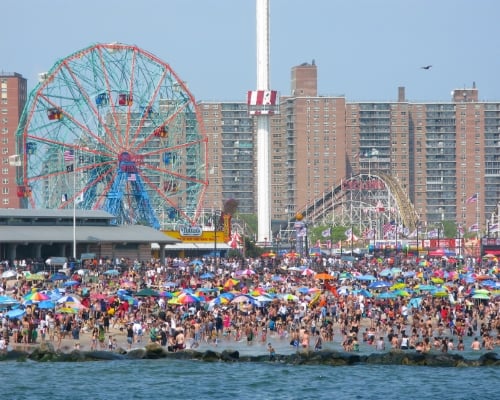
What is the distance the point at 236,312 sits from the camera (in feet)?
224

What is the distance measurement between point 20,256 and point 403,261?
110 ft

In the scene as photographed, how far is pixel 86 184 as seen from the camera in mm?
112562

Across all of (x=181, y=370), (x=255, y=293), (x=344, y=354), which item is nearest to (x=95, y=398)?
(x=181, y=370)

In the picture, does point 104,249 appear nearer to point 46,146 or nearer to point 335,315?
point 46,146

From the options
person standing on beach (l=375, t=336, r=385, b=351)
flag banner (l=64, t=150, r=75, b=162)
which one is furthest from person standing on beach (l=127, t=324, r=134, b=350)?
flag banner (l=64, t=150, r=75, b=162)

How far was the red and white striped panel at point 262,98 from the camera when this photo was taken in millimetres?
151500

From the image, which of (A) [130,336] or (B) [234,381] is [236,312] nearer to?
(A) [130,336]

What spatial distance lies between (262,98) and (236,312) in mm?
84684

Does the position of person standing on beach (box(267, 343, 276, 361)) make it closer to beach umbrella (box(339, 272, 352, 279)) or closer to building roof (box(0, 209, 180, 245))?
beach umbrella (box(339, 272, 352, 279))

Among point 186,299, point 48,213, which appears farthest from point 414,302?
point 48,213

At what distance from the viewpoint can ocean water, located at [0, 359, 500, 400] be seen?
50.0m

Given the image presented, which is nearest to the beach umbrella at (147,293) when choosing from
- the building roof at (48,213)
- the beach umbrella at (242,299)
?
the beach umbrella at (242,299)

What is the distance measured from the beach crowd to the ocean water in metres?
2.60

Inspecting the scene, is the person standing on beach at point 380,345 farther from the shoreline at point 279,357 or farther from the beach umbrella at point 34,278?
the beach umbrella at point 34,278
